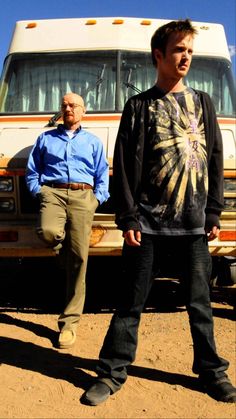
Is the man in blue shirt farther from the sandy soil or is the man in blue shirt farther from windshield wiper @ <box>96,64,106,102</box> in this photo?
windshield wiper @ <box>96,64,106,102</box>

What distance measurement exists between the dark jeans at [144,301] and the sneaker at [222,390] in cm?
4

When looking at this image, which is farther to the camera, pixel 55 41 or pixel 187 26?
pixel 55 41

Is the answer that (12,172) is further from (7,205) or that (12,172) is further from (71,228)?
(71,228)

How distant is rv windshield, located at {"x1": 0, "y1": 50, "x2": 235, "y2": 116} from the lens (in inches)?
230

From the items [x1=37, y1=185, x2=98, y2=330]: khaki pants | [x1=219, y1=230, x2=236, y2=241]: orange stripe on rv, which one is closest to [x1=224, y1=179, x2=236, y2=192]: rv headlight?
[x1=219, y1=230, x2=236, y2=241]: orange stripe on rv

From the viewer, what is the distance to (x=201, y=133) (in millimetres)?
3275

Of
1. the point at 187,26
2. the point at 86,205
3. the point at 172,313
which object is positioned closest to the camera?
the point at 187,26

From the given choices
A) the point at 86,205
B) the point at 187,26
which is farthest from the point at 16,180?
the point at 187,26

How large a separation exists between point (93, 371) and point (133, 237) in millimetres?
1214

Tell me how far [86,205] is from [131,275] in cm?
128

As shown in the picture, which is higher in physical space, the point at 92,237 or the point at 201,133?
the point at 201,133

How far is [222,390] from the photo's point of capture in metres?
A: 3.36

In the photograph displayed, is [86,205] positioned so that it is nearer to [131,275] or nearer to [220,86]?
[131,275]

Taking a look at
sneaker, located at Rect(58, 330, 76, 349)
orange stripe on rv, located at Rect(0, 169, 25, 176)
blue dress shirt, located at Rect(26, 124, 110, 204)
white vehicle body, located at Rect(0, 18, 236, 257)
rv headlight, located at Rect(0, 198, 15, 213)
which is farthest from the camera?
white vehicle body, located at Rect(0, 18, 236, 257)
